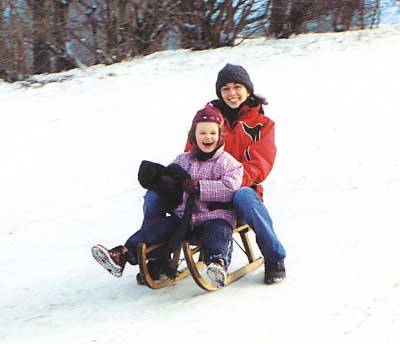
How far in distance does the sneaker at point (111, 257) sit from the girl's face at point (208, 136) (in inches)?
29.7

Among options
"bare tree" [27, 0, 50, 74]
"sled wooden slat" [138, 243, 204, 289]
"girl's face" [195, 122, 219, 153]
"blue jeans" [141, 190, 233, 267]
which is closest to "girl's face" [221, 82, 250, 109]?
"girl's face" [195, 122, 219, 153]

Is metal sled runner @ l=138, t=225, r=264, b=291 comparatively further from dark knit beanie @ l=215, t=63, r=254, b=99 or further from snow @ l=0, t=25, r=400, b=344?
dark knit beanie @ l=215, t=63, r=254, b=99

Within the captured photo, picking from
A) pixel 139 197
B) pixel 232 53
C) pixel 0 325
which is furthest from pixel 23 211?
pixel 232 53

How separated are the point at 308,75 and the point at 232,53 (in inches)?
70.5

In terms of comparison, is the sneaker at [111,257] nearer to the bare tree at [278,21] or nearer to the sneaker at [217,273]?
the sneaker at [217,273]

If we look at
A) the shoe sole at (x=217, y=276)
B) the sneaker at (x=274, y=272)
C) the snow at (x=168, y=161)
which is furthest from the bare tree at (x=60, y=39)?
the shoe sole at (x=217, y=276)

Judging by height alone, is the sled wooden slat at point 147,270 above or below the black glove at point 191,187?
below

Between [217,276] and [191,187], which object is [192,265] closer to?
[217,276]

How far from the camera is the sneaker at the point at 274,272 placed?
4.22m

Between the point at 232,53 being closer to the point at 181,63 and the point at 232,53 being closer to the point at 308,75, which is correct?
the point at 181,63

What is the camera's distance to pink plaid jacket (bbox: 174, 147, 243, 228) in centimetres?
421

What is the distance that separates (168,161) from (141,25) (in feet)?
16.5

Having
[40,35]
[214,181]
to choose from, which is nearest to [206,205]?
[214,181]

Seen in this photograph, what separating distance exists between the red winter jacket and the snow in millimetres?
608
